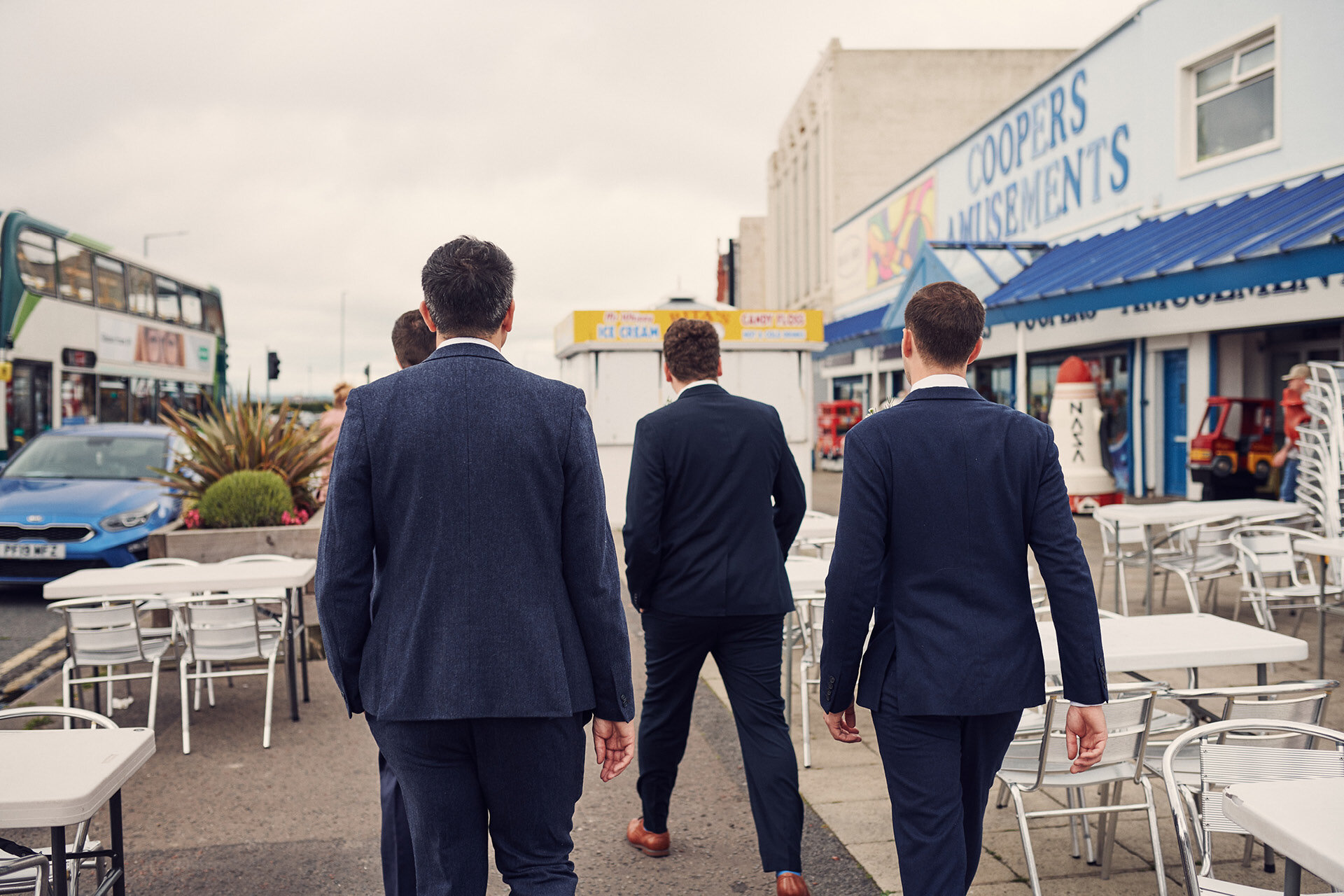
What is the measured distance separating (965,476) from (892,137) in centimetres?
3212

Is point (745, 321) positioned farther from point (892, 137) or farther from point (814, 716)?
point (892, 137)

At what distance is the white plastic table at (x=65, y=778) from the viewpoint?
7.48 feet

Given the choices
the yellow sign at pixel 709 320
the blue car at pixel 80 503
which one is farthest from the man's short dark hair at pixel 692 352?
the yellow sign at pixel 709 320

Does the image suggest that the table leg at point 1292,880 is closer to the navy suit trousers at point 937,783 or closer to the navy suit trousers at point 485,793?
the navy suit trousers at point 937,783

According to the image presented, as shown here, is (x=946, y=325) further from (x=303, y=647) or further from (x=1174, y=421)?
(x=1174, y=421)

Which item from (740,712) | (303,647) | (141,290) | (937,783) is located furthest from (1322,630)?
(141,290)

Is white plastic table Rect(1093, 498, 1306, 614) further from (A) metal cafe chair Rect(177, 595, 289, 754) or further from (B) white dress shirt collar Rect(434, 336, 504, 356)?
(B) white dress shirt collar Rect(434, 336, 504, 356)

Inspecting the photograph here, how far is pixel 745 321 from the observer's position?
1349cm

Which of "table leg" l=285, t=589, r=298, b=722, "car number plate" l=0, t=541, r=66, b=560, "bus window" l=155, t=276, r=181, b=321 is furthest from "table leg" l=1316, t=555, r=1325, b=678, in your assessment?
"bus window" l=155, t=276, r=181, b=321

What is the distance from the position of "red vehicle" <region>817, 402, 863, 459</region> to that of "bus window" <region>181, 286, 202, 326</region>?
14091mm

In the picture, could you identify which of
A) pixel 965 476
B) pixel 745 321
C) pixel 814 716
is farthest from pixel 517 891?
pixel 745 321

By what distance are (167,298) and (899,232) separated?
53.2 ft

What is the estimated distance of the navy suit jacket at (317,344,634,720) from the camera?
6.80ft

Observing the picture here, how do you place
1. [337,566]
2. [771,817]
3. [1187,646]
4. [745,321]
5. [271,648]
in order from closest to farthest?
[337,566] → [771,817] → [1187,646] → [271,648] → [745,321]
